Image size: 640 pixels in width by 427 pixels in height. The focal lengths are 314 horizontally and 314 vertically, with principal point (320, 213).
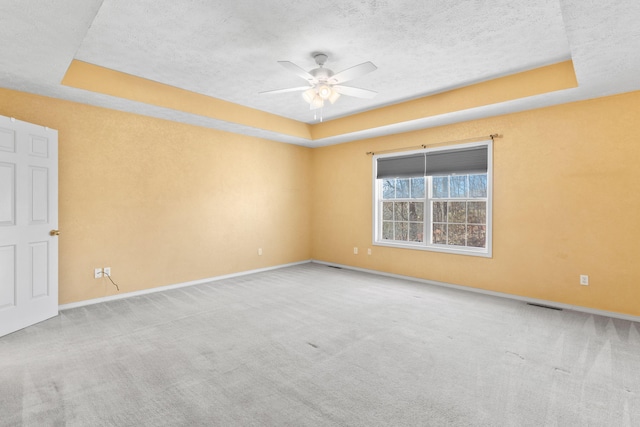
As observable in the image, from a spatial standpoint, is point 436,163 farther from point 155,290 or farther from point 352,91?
point 155,290

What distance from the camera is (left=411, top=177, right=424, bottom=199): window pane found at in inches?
207

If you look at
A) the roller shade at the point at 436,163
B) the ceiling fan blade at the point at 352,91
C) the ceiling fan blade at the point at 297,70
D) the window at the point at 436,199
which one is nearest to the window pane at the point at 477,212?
the window at the point at 436,199

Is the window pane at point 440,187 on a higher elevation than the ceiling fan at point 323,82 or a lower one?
lower

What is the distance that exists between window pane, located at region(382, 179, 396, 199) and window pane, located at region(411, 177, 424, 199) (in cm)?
38

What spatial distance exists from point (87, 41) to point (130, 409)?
312 cm

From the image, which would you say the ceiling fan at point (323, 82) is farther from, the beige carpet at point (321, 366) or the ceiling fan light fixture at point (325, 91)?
the beige carpet at point (321, 366)

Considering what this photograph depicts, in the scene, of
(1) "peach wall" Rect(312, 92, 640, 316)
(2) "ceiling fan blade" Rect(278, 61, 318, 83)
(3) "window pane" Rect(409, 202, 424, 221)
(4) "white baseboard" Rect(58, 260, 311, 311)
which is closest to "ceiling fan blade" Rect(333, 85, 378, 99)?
(2) "ceiling fan blade" Rect(278, 61, 318, 83)

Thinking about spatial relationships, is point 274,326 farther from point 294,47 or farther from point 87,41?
point 87,41

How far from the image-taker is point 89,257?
12.9ft

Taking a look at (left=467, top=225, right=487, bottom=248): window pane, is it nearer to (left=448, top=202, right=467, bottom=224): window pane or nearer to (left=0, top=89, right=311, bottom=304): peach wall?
(left=448, top=202, right=467, bottom=224): window pane

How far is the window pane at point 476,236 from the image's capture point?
464 centimetres

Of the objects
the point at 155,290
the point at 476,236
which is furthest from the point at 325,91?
the point at 155,290

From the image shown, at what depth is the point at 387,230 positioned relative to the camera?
576cm

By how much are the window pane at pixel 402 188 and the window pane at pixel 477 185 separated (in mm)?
1025
